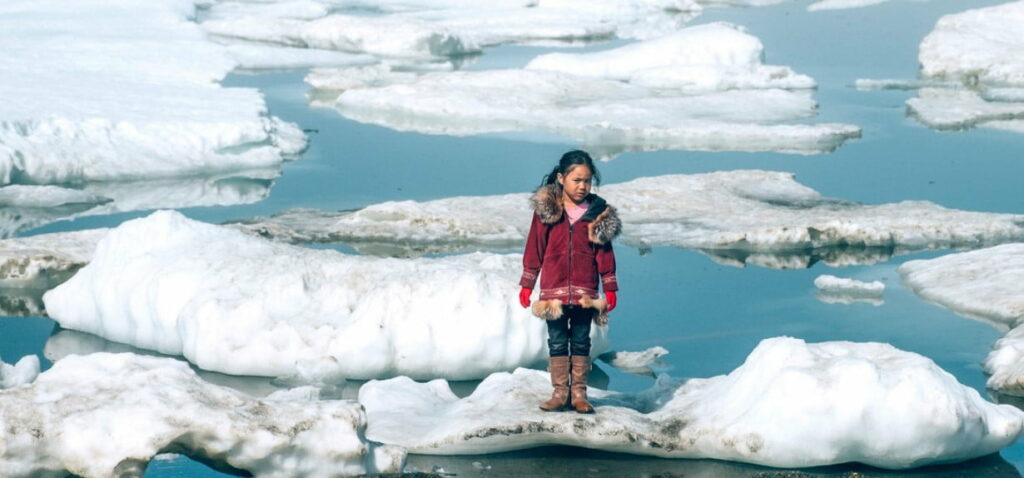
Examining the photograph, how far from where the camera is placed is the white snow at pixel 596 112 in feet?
47.5

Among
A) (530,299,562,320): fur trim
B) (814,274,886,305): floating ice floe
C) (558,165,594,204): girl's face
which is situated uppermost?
(558,165,594,204): girl's face

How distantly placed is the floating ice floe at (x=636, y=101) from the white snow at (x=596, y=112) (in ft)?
0.04

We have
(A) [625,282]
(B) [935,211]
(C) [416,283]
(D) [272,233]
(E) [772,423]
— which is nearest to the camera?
(E) [772,423]

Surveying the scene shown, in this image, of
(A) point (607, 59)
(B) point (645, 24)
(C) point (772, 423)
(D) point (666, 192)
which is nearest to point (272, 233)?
(D) point (666, 192)

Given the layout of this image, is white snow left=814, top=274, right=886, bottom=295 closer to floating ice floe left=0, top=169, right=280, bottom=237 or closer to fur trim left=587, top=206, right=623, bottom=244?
fur trim left=587, top=206, right=623, bottom=244

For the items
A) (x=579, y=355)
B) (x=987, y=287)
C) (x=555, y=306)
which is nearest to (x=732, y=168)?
(x=987, y=287)

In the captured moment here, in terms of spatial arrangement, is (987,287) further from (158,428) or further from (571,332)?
(158,428)

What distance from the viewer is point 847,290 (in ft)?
28.4

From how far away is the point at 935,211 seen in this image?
10758 mm

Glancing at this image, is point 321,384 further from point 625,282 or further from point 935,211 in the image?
point 935,211

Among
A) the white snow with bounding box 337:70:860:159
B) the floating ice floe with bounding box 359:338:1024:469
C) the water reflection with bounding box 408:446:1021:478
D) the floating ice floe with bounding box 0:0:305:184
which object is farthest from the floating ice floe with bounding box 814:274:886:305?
the floating ice floe with bounding box 0:0:305:184

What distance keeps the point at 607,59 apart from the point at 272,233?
974 centimetres

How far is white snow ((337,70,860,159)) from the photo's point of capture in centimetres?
1447

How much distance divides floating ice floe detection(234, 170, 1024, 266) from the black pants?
4.15 metres
